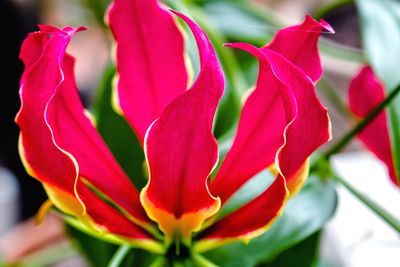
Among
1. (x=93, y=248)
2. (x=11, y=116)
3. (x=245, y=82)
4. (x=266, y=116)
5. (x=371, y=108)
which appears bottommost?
(x=11, y=116)

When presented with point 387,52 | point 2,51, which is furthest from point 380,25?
point 2,51

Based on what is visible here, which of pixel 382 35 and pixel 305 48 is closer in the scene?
pixel 305 48

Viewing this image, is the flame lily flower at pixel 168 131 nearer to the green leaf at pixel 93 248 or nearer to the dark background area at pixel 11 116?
the green leaf at pixel 93 248

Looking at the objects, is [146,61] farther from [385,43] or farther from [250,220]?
[385,43]

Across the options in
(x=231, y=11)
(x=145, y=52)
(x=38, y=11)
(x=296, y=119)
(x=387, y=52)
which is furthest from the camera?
(x=38, y=11)

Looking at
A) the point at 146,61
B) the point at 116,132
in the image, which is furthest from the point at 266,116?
the point at 116,132

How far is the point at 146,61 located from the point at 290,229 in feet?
0.73

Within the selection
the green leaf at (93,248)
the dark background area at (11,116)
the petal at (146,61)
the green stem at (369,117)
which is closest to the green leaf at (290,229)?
the green stem at (369,117)

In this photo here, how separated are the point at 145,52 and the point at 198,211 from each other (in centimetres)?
14

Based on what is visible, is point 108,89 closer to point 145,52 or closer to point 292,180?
point 145,52

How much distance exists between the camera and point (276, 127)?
1.59 feet

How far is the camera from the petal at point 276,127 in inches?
16.2

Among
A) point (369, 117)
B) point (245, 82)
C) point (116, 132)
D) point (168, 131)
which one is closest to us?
point (168, 131)

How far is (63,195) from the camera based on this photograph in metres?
0.48
